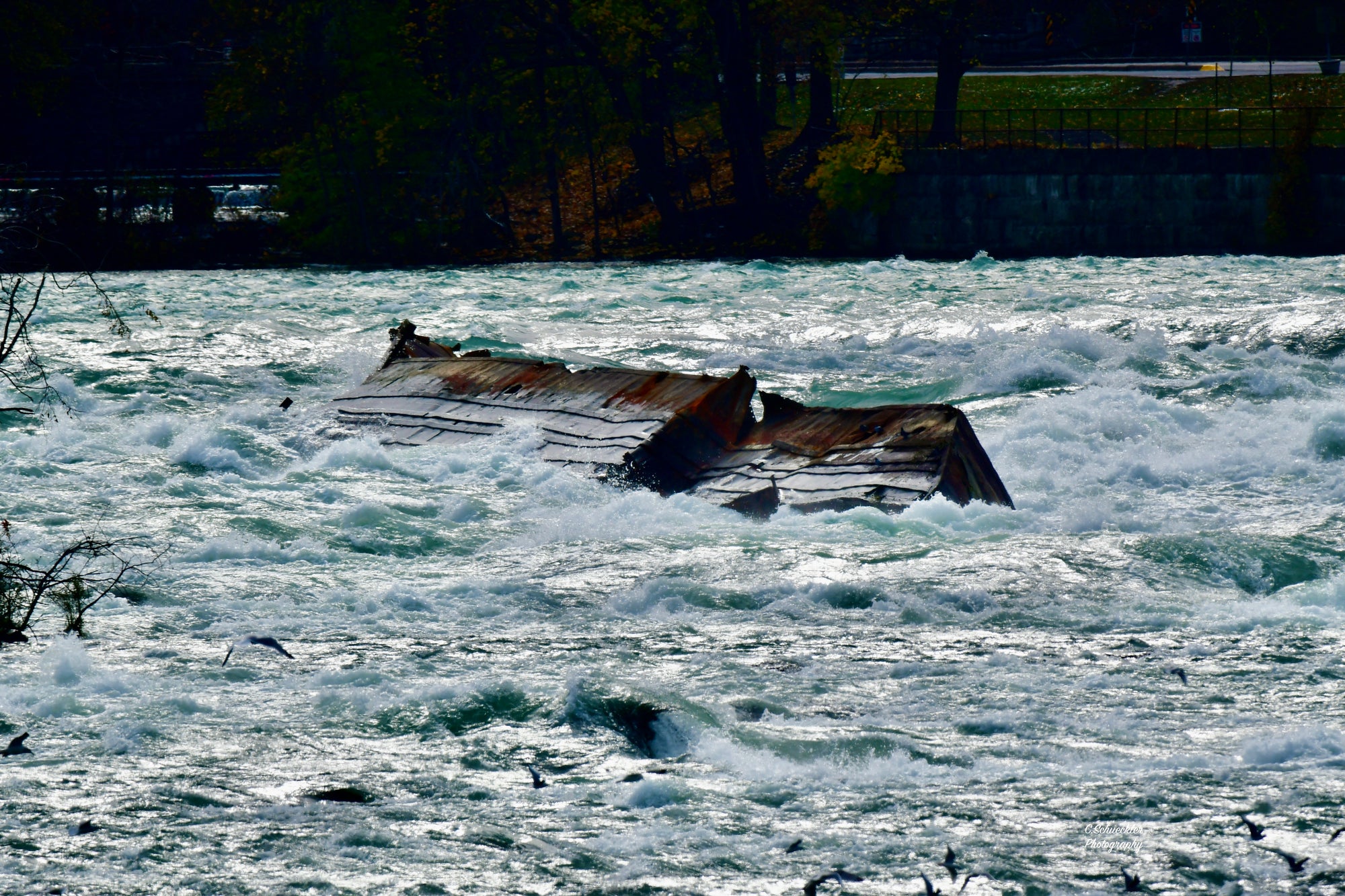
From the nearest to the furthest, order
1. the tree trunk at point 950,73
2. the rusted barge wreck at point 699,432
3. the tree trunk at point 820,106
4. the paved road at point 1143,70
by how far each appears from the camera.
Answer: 1. the rusted barge wreck at point 699,432
2. the tree trunk at point 950,73
3. the tree trunk at point 820,106
4. the paved road at point 1143,70

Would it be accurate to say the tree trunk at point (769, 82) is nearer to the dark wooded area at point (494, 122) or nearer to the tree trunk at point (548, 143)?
the dark wooded area at point (494, 122)

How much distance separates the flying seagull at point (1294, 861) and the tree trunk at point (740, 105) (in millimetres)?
35211

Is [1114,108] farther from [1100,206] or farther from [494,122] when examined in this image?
[494,122]

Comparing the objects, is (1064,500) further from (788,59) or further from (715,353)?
(788,59)

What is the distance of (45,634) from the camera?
9.32 metres

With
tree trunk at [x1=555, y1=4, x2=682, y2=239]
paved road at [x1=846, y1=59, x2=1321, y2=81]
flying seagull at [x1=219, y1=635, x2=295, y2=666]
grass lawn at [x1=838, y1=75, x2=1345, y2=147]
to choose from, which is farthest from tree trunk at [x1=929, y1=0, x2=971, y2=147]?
flying seagull at [x1=219, y1=635, x2=295, y2=666]

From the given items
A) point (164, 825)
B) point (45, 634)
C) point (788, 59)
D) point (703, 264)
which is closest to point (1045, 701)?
point (164, 825)

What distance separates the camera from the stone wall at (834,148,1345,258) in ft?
116

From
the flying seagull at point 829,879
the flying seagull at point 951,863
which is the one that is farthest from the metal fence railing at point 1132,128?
the flying seagull at point 829,879

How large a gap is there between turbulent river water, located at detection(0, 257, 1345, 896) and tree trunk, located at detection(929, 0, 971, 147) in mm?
23920

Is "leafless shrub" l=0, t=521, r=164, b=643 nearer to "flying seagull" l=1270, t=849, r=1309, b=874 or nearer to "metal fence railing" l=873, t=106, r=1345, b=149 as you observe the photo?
"flying seagull" l=1270, t=849, r=1309, b=874

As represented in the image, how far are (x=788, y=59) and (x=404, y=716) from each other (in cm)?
3654

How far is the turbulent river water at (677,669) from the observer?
6.48m

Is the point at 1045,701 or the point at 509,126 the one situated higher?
the point at 509,126
